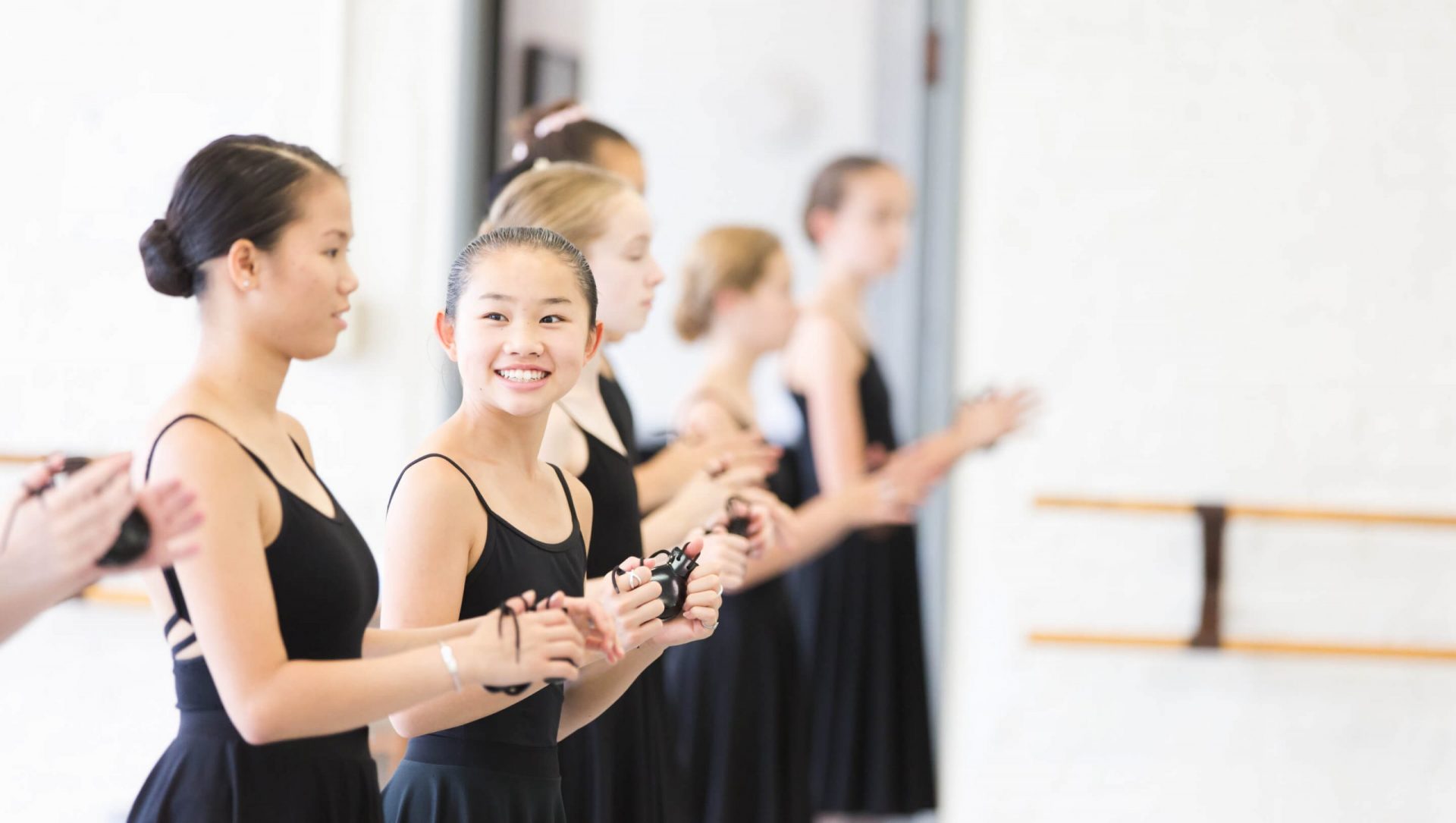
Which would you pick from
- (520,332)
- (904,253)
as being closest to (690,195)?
(904,253)

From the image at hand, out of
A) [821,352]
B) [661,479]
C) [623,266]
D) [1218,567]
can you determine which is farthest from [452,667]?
[1218,567]

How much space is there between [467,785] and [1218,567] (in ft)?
8.99

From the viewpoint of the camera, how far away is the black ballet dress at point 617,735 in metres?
1.90

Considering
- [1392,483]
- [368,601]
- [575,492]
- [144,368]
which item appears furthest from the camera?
[1392,483]

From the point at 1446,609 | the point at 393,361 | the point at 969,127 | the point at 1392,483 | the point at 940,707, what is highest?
the point at 969,127

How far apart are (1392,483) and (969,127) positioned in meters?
1.45

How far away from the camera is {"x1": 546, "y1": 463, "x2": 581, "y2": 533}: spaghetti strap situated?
160cm

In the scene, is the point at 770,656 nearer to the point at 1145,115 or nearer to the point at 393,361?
the point at 393,361

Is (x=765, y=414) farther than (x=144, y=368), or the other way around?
(x=765, y=414)

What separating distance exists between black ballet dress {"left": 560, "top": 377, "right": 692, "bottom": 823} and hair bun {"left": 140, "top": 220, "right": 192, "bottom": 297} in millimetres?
611

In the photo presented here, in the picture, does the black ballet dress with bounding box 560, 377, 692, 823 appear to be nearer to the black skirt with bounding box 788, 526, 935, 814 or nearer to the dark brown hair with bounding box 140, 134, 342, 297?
the dark brown hair with bounding box 140, 134, 342, 297

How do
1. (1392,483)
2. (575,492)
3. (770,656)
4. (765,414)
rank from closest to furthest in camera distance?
(575,492) → (770,656) → (1392,483) → (765,414)

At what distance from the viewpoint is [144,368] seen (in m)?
3.57

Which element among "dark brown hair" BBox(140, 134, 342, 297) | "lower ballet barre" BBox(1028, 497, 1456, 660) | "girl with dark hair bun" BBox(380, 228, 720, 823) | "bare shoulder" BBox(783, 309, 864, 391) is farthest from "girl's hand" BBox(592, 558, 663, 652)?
"lower ballet barre" BBox(1028, 497, 1456, 660)
